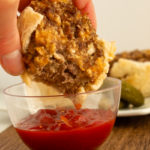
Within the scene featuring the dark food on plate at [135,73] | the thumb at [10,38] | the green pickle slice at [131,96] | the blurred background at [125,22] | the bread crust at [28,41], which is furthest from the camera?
the blurred background at [125,22]

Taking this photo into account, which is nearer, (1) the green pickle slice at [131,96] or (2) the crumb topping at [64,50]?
(2) the crumb topping at [64,50]

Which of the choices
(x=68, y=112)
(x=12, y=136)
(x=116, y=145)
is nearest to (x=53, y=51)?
(x=68, y=112)

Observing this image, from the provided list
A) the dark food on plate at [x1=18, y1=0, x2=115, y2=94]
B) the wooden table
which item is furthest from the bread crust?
the wooden table

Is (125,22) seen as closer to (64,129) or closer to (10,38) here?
(64,129)

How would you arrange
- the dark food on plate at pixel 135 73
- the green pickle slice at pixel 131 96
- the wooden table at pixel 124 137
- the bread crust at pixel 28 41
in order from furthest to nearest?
the dark food on plate at pixel 135 73
the green pickle slice at pixel 131 96
the wooden table at pixel 124 137
the bread crust at pixel 28 41

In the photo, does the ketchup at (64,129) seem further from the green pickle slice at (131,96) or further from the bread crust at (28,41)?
the green pickle slice at (131,96)

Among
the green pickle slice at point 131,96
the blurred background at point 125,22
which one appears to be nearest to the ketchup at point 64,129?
the green pickle slice at point 131,96

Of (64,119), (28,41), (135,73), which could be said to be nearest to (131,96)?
(135,73)
